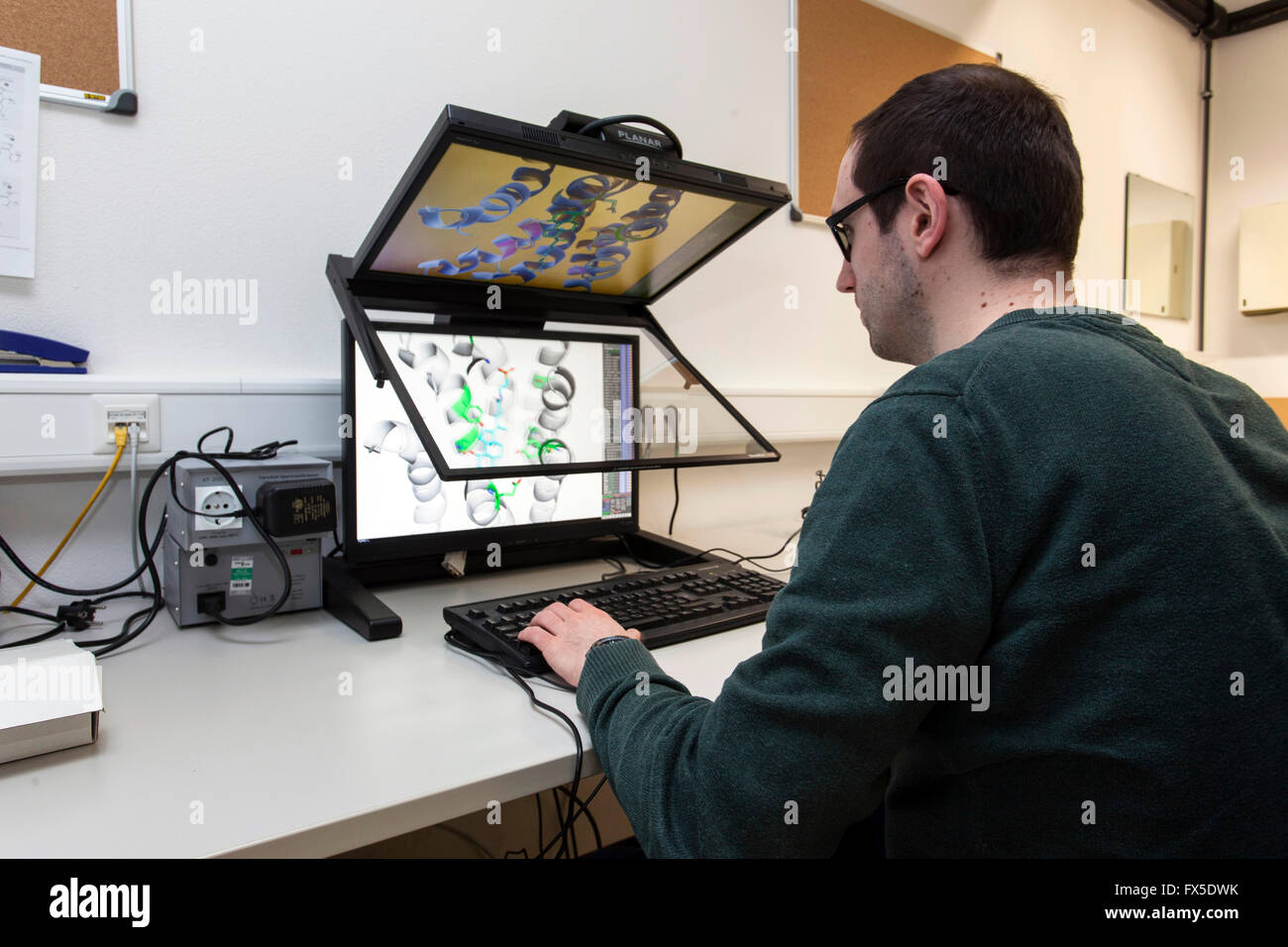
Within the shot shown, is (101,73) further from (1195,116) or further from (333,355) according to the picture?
(1195,116)

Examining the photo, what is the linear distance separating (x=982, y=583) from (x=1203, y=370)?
324mm

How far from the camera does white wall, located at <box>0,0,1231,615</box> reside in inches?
41.2

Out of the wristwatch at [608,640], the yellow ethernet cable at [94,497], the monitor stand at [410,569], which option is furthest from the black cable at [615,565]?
the yellow ethernet cable at [94,497]

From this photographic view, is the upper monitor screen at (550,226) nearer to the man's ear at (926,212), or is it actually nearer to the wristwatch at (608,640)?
the man's ear at (926,212)

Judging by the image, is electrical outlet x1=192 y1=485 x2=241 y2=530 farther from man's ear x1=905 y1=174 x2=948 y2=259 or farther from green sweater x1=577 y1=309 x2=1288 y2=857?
man's ear x1=905 y1=174 x2=948 y2=259

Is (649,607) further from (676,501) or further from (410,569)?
(676,501)

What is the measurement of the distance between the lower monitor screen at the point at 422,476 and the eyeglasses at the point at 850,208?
1.57 feet

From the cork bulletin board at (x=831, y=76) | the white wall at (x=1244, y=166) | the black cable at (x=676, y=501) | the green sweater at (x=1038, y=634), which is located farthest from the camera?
the white wall at (x=1244, y=166)

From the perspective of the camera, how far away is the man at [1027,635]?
511mm

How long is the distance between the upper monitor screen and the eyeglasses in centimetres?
21

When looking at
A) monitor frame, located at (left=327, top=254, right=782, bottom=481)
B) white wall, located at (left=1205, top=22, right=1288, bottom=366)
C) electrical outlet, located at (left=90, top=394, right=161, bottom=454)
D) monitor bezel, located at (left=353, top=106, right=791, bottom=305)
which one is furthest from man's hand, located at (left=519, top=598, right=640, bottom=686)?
white wall, located at (left=1205, top=22, right=1288, bottom=366)

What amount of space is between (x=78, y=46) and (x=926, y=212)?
1.13 meters
